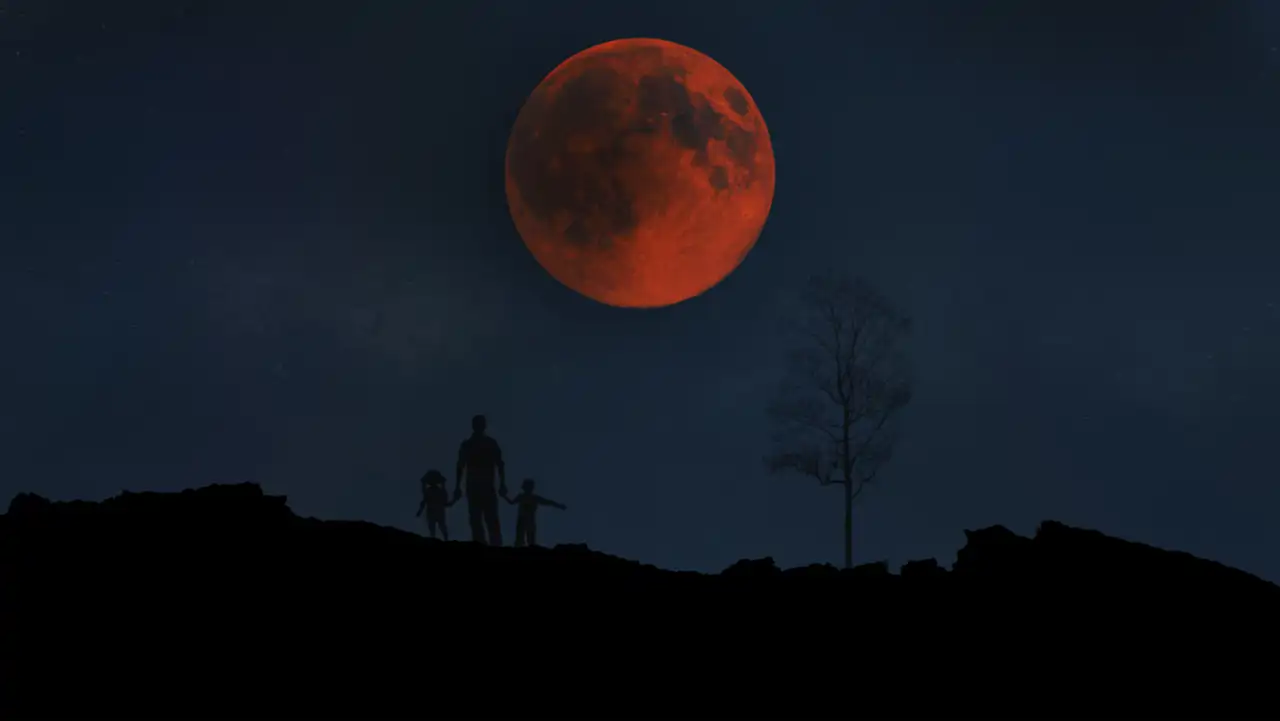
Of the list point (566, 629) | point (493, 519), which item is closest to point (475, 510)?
point (493, 519)

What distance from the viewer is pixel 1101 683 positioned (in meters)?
6.02

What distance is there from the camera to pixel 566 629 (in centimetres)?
654

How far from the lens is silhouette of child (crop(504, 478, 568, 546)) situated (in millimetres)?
14938

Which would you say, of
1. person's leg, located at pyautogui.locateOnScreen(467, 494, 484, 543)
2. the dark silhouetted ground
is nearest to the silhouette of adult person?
person's leg, located at pyautogui.locateOnScreen(467, 494, 484, 543)

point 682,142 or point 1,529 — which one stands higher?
point 682,142

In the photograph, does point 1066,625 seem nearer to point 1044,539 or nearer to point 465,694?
point 1044,539

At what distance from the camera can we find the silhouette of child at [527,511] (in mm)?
14938

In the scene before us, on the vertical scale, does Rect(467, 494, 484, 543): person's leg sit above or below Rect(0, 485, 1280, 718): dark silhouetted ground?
above

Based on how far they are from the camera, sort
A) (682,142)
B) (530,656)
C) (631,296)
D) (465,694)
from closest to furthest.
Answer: (465,694) < (530,656) < (682,142) < (631,296)

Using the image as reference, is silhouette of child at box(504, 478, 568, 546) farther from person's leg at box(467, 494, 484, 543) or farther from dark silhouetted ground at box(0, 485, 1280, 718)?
dark silhouetted ground at box(0, 485, 1280, 718)

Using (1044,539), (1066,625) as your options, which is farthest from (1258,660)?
(1044,539)

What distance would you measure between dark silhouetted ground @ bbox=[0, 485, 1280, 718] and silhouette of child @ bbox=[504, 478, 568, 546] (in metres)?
7.16

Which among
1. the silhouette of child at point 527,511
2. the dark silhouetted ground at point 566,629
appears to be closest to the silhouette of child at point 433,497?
the silhouette of child at point 527,511

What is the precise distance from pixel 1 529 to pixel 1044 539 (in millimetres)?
7850
